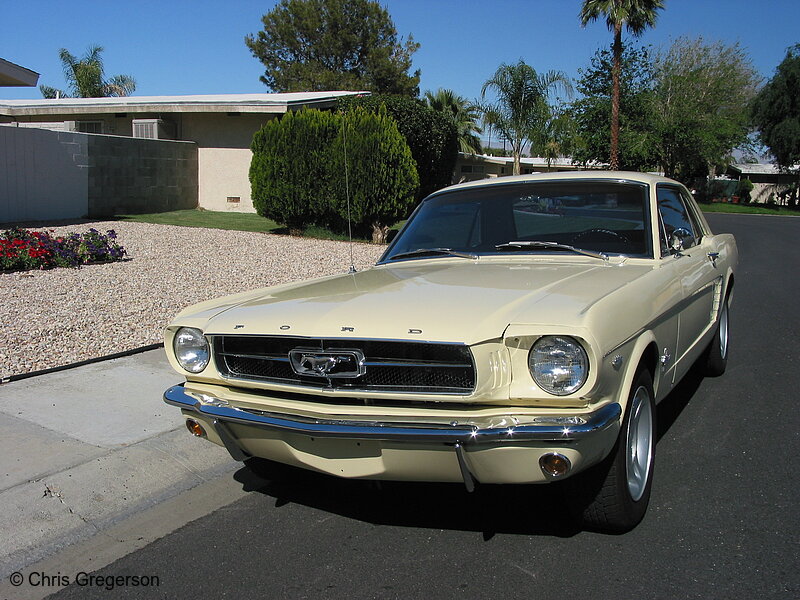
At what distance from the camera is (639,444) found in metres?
3.57

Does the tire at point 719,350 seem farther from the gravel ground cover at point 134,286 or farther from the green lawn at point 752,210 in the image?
the green lawn at point 752,210

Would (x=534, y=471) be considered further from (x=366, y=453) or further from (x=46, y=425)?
(x=46, y=425)

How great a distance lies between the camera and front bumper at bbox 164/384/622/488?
2.79m

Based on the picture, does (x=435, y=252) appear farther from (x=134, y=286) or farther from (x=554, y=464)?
(x=134, y=286)

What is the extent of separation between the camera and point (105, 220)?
16453mm

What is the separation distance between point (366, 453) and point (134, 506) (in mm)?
1517

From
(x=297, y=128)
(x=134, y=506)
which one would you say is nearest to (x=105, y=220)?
(x=297, y=128)

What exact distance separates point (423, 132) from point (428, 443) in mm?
15563

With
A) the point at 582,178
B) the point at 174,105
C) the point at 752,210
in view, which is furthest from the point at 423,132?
the point at 752,210

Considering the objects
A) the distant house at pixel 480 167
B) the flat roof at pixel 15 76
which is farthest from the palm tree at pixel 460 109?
the flat roof at pixel 15 76

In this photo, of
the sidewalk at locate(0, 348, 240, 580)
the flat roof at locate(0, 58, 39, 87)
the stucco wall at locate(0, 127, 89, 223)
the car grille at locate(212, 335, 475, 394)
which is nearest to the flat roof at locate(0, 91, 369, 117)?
the stucco wall at locate(0, 127, 89, 223)

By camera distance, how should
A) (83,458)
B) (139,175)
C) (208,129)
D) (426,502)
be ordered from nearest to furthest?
(426,502)
(83,458)
(139,175)
(208,129)

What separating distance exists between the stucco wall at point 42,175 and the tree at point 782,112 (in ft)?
145

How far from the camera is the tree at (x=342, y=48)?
148 feet
